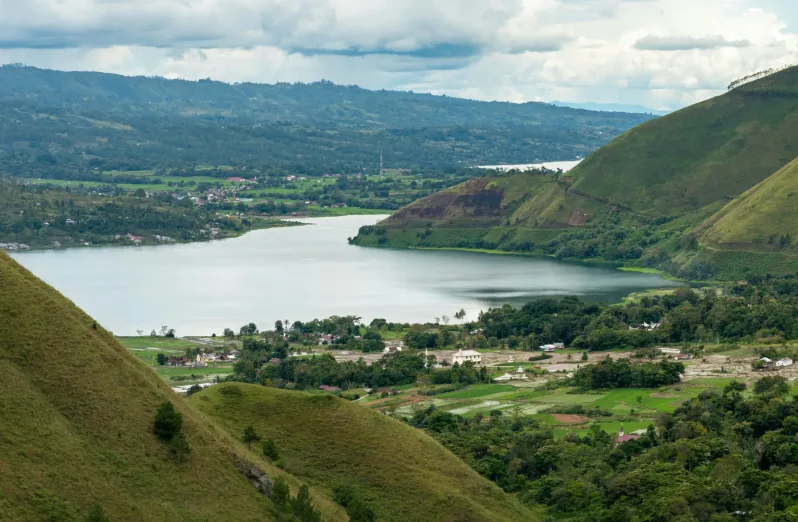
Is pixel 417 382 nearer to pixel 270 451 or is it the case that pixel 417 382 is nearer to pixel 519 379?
pixel 519 379

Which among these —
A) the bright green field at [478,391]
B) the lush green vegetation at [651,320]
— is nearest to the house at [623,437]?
the bright green field at [478,391]

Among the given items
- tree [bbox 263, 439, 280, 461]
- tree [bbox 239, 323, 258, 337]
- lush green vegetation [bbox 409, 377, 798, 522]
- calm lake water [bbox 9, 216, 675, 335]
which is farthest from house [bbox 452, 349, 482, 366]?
tree [bbox 263, 439, 280, 461]

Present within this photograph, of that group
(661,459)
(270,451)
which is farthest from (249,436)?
→ (661,459)

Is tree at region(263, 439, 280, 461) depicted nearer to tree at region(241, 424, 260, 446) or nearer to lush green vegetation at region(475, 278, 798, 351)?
tree at region(241, 424, 260, 446)

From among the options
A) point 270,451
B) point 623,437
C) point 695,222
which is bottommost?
point 623,437

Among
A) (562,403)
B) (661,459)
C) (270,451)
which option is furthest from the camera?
(562,403)

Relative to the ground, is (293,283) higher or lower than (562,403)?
higher
